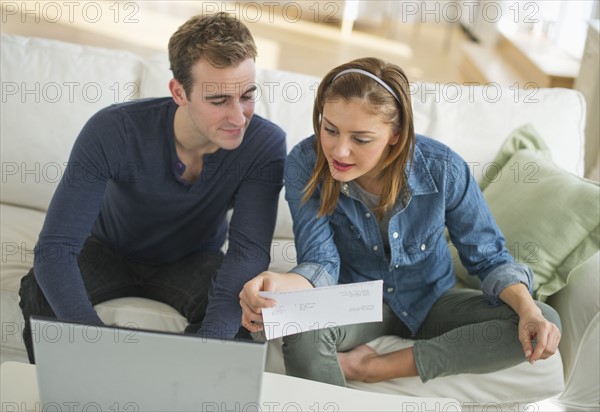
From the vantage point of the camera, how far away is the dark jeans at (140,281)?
5.81ft

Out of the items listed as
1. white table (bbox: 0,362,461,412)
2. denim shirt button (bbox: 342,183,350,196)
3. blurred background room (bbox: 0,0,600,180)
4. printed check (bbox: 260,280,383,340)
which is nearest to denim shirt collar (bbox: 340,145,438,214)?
denim shirt button (bbox: 342,183,350,196)

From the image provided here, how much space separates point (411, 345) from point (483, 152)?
65 cm

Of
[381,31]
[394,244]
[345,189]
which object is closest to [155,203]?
[345,189]

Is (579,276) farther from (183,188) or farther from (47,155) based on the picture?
(47,155)

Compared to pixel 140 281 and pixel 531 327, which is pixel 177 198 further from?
pixel 531 327

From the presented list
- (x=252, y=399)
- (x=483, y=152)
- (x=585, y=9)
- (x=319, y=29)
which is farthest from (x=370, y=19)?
(x=252, y=399)

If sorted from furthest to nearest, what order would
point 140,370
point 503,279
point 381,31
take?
point 381,31
point 503,279
point 140,370

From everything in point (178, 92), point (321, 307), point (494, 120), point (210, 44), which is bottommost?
point (321, 307)

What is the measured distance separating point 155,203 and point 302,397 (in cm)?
71

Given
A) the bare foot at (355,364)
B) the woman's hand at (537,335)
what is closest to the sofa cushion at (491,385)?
the bare foot at (355,364)

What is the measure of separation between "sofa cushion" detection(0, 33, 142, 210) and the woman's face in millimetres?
794

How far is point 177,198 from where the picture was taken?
1.81m

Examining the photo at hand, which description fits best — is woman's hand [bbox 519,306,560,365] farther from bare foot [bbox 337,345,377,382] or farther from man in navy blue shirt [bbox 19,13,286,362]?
man in navy blue shirt [bbox 19,13,286,362]

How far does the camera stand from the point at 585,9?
406 cm
